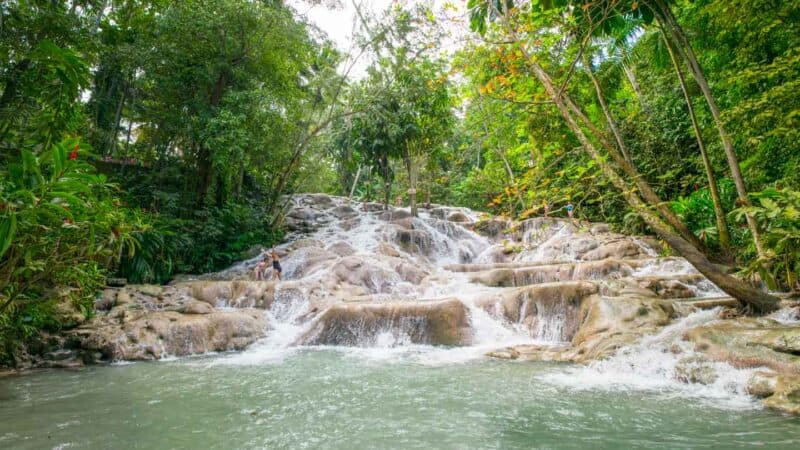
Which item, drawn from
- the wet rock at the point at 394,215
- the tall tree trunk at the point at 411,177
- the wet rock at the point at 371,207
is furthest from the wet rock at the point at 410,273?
the wet rock at the point at 371,207

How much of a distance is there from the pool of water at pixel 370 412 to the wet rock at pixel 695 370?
1.59 feet

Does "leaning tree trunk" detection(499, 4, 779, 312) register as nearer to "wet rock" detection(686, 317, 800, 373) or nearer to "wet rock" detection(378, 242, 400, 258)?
"wet rock" detection(686, 317, 800, 373)

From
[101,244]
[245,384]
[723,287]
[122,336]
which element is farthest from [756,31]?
[122,336]

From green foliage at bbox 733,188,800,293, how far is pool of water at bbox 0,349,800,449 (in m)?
1.84

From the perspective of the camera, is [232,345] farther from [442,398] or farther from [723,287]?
[723,287]

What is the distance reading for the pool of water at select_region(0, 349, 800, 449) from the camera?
3.26m

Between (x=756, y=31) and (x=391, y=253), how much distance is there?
415 inches

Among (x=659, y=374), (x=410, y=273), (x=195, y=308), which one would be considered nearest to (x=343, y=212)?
(x=410, y=273)

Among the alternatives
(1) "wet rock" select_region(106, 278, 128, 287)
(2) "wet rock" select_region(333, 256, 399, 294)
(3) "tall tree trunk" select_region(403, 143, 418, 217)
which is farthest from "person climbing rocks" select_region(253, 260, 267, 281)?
(3) "tall tree trunk" select_region(403, 143, 418, 217)

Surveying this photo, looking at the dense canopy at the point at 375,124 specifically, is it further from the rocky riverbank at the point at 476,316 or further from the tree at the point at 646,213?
the rocky riverbank at the point at 476,316

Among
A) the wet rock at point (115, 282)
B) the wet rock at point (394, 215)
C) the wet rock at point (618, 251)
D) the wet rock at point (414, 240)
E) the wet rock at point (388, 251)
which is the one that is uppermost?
the wet rock at point (394, 215)

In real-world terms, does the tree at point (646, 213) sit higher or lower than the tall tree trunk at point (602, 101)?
lower

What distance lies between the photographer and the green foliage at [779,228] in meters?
4.34

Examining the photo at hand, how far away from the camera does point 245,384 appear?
16.9 ft
